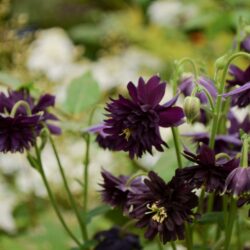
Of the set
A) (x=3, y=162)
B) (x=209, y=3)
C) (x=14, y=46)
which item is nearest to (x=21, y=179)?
(x=3, y=162)

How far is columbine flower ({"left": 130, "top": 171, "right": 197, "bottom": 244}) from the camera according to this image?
547mm

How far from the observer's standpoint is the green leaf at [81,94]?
2.63 ft

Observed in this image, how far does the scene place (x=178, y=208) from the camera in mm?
548

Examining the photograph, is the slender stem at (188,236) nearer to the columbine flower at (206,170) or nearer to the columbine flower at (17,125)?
the columbine flower at (206,170)

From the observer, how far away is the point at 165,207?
548 mm

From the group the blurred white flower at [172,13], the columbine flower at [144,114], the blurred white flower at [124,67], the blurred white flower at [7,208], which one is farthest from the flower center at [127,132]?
the blurred white flower at [172,13]

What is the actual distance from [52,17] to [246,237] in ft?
8.07

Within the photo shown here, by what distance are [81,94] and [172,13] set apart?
1.40m

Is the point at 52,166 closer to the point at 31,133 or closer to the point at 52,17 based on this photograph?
the point at 31,133

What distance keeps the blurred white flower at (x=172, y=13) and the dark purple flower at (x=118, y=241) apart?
4.86 feet

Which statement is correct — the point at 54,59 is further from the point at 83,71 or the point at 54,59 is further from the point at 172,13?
the point at 172,13

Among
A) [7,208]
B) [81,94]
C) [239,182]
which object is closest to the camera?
[239,182]

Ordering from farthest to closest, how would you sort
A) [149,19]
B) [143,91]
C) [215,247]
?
[149,19] → [215,247] → [143,91]

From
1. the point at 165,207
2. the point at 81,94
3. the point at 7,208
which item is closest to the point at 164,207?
the point at 165,207
